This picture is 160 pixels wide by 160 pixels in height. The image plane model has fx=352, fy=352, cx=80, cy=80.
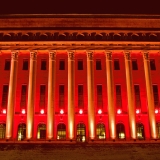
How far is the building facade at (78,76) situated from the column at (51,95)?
74mm

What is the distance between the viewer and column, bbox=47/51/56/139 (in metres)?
43.3

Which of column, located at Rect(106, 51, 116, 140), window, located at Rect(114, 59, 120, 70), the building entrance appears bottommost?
the building entrance

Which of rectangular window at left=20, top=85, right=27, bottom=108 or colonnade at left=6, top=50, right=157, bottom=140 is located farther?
rectangular window at left=20, top=85, right=27, bottom=108

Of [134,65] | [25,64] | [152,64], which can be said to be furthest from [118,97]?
[25,64]

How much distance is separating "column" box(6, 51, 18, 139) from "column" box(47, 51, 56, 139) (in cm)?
445

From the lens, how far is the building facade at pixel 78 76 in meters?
44.8

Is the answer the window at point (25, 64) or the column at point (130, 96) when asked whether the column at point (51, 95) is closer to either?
the window at point (25, 64)

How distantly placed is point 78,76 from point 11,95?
9.33 m

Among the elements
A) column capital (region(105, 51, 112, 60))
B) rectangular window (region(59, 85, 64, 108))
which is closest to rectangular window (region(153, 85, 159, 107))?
column capital (region(105, 51, 112, 60))

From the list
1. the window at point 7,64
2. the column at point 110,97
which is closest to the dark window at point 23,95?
the window at point 7,64

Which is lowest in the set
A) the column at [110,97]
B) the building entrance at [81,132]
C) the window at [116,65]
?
the building entrance at [81,132]

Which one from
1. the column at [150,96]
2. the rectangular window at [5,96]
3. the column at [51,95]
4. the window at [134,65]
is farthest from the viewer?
the window at [134,65]

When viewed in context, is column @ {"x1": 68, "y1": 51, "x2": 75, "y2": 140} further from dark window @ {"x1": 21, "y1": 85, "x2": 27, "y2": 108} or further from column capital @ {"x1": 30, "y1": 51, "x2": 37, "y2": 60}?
dark window @ {"x1": 21, "y1": 85, "x2": 27, "y2": 108}

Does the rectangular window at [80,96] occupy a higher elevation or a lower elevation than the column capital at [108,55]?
lower
